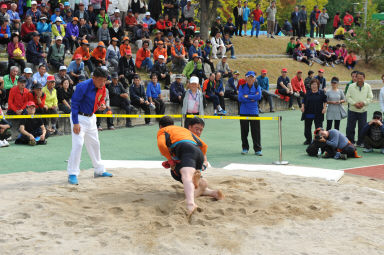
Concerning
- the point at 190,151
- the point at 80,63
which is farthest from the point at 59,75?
the point at 190,151

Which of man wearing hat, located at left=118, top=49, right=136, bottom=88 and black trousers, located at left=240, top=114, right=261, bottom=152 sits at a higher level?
man wearing hat, located at left=118, top=49, right=136, bottom=88

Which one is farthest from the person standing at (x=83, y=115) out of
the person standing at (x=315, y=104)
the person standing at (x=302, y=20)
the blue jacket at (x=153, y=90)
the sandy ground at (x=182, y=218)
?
the person standing at (x=302, y=20)

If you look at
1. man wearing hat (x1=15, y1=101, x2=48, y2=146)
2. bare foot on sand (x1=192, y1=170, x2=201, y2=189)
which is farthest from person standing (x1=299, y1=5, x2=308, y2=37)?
bare foot on sand (x1=192, y1=170, x2=201, y2=189)

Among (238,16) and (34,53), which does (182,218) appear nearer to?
(34,53)

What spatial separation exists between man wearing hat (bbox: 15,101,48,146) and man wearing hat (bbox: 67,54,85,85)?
297 cm

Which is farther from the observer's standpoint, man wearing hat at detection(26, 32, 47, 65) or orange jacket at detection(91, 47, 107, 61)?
orange jacket at detection(91, 47, 107, 61)

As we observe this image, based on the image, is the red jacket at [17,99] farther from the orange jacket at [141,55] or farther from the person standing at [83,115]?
the orange jacket at [141,55]

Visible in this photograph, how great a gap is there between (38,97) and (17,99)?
1.78 ft

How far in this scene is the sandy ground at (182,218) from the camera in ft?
18.5

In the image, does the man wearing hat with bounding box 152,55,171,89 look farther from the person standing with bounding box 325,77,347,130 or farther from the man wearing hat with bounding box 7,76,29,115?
the person standing with bounding box 325,77,347,130

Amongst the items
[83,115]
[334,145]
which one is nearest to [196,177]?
[83,115]

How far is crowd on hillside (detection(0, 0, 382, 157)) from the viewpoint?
13500 mm

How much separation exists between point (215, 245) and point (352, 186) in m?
3.83

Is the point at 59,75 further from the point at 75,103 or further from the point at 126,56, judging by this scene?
the point at 75,103
